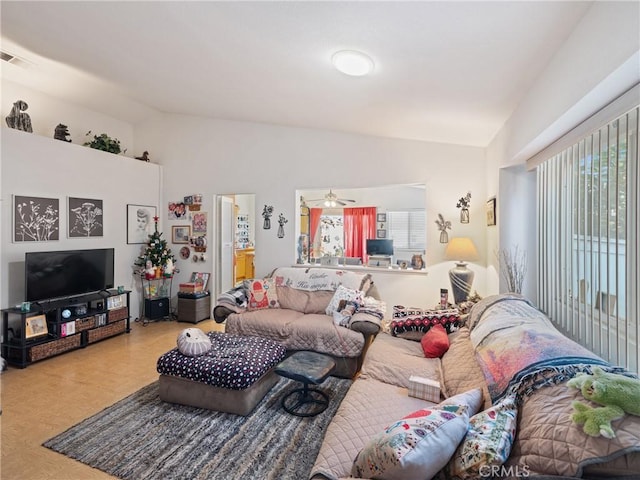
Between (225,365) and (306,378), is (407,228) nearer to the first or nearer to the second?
(306,378)

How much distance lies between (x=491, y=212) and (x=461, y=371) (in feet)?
6.70

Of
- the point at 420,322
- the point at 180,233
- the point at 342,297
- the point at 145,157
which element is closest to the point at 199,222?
the point at 180,233

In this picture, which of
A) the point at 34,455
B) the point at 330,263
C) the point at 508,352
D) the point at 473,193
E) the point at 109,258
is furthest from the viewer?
the point at 330,263

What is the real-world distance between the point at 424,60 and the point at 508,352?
1.76 meters

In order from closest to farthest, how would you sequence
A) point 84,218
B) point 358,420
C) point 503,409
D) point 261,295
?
point 503,409 → point 358,420 → point 261,295 → point 84,218

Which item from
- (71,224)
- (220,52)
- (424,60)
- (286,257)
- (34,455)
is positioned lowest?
(34,455)

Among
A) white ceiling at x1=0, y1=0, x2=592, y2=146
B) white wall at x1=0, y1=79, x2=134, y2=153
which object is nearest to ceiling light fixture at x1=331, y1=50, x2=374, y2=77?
white ceiling at x1=0, y1=0, x2=592, y2=146

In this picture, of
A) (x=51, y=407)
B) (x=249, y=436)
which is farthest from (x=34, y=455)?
(x=249, y=436)

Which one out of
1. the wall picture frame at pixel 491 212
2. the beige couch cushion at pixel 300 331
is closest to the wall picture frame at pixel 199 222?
the beige couch cushion at pixel 300 331

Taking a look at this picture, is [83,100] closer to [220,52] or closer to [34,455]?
[220,52]

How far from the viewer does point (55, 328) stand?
140 inches

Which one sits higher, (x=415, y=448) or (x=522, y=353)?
(x=522, y=353)

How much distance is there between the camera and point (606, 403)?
3.13ft

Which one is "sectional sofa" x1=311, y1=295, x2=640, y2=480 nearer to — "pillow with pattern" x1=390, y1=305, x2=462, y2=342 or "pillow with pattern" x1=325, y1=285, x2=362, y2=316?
"pillow with pattern" x1=390, y1=305, x2=462, y2=342
